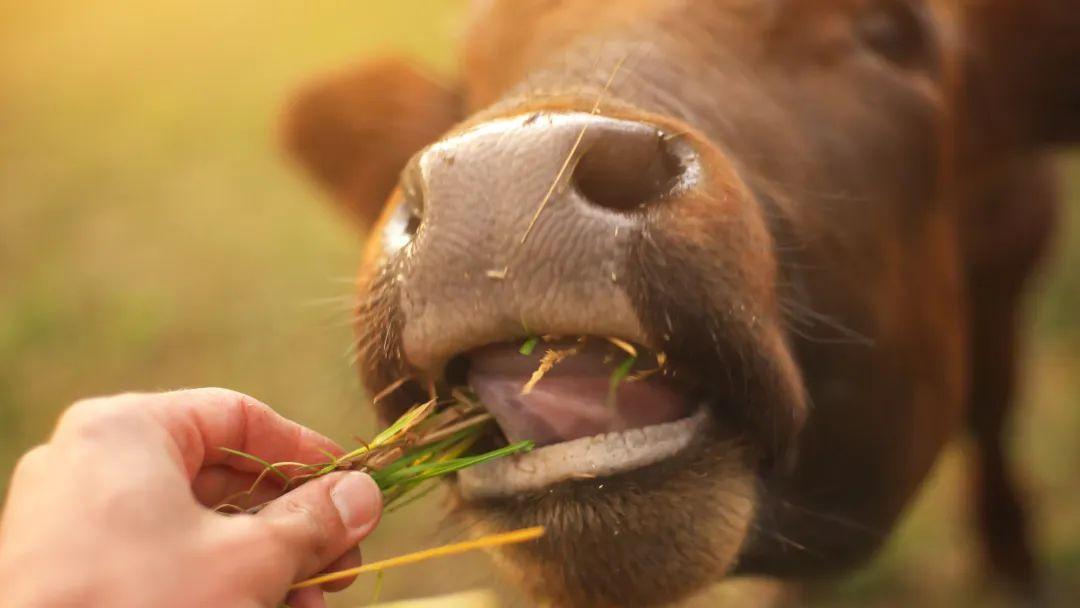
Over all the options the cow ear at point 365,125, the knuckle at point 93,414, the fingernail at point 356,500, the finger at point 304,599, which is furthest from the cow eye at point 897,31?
the knuckle at point 93,414

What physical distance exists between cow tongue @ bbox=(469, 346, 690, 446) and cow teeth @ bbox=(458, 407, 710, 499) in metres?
0.03

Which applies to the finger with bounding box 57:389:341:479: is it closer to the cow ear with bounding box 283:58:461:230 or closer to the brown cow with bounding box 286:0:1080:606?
the brown cow with bounding box 286:0:1080:606

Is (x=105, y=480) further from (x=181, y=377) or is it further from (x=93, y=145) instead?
(x=93, y=145)

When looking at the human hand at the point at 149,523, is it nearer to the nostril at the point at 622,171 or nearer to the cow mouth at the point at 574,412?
the cow mouth at the point at 574,412

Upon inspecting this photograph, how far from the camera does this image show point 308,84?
405cm

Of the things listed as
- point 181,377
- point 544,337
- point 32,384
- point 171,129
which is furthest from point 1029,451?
point 171,129

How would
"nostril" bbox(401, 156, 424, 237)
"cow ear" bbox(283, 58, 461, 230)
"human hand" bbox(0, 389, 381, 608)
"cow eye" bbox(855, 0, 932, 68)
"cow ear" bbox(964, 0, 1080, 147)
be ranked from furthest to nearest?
"cow ear" bbox(283, 58, 461, 230), "cow ear" bbox(964, 0, 1080, 147), "cow eye" bbox(855, 0, 932, 68), "nostril" bbox(401, 156, 424, 237), "human hand" bbox(0, 389, 381, 608)

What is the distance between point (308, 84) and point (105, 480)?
3.11 meters

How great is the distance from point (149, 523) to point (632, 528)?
0.70 meters

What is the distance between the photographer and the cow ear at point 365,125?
362 cm

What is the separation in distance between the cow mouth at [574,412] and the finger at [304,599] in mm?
313

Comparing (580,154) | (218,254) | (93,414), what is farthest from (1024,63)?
(218,254)

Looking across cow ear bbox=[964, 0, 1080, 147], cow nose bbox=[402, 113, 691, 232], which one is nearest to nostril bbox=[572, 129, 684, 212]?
cow nose bbox=[402, 113, 691, 232]

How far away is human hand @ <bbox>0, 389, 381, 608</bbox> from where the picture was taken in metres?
1.10
